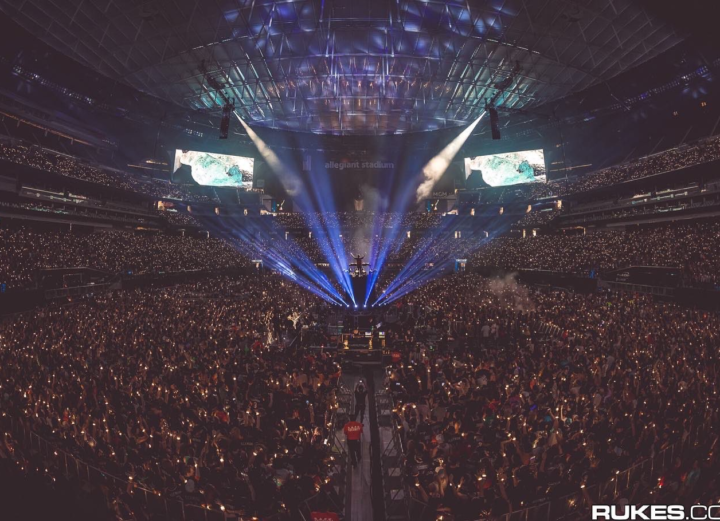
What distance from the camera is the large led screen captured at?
155 ft

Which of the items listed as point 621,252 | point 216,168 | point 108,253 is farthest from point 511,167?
point 108,253

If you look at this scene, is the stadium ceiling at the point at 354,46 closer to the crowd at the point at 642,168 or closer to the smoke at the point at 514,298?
the crowd at the point at 642,168

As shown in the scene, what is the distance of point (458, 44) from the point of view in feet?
103

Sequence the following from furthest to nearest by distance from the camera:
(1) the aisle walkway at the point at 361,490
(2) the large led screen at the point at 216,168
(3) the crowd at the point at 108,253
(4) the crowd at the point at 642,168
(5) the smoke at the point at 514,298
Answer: (2) the large led screen at the point at 216,168 → (4) the crowd at the point at 642,168 → (3) the crowd at the point at 108,253 → (5) the smoke at the point at 514,298 → (1) the aisle walkway at the point at 361,490

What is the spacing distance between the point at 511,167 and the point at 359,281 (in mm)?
31066

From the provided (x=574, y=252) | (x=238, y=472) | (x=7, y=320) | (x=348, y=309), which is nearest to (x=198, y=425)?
(x=238, y=472)

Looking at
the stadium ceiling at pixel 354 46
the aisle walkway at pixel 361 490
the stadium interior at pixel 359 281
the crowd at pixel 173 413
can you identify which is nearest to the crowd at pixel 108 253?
the stadium interior at pixel 359 281

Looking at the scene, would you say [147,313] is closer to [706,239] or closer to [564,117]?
[706,239]

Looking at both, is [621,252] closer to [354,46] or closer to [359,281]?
[359,281]

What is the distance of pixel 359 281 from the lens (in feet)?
80.7

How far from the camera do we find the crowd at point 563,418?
6055 millimetres

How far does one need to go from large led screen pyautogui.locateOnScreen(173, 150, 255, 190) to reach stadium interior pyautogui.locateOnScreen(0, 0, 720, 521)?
32cm

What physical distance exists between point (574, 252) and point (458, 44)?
63.5 ft

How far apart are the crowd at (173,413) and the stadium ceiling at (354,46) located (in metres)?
20.8
